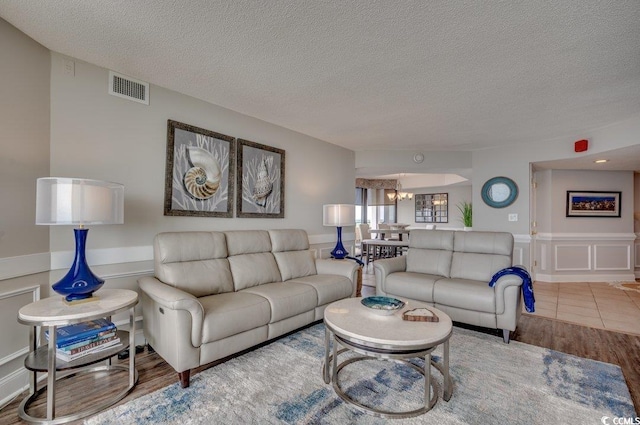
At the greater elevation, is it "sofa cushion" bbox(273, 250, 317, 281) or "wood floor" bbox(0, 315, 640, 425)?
"sofa cushion" bbox(273, 250, 317, 281)

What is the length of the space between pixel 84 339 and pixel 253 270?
4.54 feet

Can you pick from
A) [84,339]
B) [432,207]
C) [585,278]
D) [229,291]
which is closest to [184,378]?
[84,339]

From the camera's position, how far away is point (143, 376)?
6.95 ft

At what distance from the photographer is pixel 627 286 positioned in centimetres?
503

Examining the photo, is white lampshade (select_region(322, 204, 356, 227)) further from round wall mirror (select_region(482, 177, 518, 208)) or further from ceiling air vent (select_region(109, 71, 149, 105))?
round wall mirror (select_region(482, 177, 518, 208))

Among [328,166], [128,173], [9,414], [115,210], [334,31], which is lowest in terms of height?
[9,414]

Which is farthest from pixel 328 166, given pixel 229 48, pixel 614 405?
pixel 614 405

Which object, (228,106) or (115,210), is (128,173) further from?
(228,106)

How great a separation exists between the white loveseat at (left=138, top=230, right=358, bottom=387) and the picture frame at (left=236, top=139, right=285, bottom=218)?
39 centimetres

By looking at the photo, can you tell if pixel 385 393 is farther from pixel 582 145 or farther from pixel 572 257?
pixel 572 257

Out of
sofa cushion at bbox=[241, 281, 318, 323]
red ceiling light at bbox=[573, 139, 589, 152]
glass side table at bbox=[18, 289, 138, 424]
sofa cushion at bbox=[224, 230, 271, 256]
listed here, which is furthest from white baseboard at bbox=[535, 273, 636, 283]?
glass side table at bbox=[18, 289, 138, 424]

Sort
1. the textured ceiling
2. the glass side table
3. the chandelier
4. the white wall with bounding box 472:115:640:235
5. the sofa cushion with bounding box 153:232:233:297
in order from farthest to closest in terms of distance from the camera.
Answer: the chandelier → the white wall with bounding box 472:115:640:235 → the sofa cushion with bounding box 153:232:233:297 → the textured ceiling → the glass side table

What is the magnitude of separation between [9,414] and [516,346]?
12.0 ft

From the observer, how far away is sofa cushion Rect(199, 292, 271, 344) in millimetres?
2080
